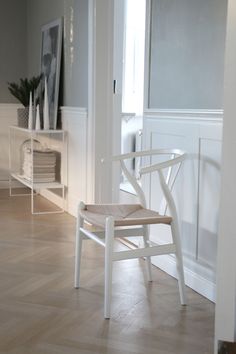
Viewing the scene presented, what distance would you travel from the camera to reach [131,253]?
2.29 metres

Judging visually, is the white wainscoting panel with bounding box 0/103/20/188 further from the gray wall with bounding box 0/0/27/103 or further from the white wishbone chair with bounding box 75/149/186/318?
the white wishbone chair with bounding box 75/149/186/318

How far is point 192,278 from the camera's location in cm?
267

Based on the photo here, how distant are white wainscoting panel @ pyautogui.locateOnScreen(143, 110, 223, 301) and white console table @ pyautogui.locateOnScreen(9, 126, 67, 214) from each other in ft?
5.80

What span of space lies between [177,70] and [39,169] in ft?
7.00

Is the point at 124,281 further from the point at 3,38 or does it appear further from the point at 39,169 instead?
the point at 3,38

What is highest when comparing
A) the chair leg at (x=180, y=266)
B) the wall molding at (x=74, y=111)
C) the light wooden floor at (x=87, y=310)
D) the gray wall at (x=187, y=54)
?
the gray wall at (x=187, y=54)

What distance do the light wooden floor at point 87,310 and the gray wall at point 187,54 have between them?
0.98 m

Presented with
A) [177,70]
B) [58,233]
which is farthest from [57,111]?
[177,70]

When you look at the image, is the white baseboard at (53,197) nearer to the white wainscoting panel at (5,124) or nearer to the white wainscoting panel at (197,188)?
the white wainscoting panel at (5,124)

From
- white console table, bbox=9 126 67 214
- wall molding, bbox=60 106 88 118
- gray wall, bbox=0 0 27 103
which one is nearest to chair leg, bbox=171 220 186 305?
wall molding, bbox=60 106 88 118

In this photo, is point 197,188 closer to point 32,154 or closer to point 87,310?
point 87,310

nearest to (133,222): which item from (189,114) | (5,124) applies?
(189,114)

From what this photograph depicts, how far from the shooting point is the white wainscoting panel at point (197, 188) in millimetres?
2486

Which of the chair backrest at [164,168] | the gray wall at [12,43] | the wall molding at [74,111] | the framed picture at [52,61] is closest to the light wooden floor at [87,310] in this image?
the chair backrest at [164,168]
